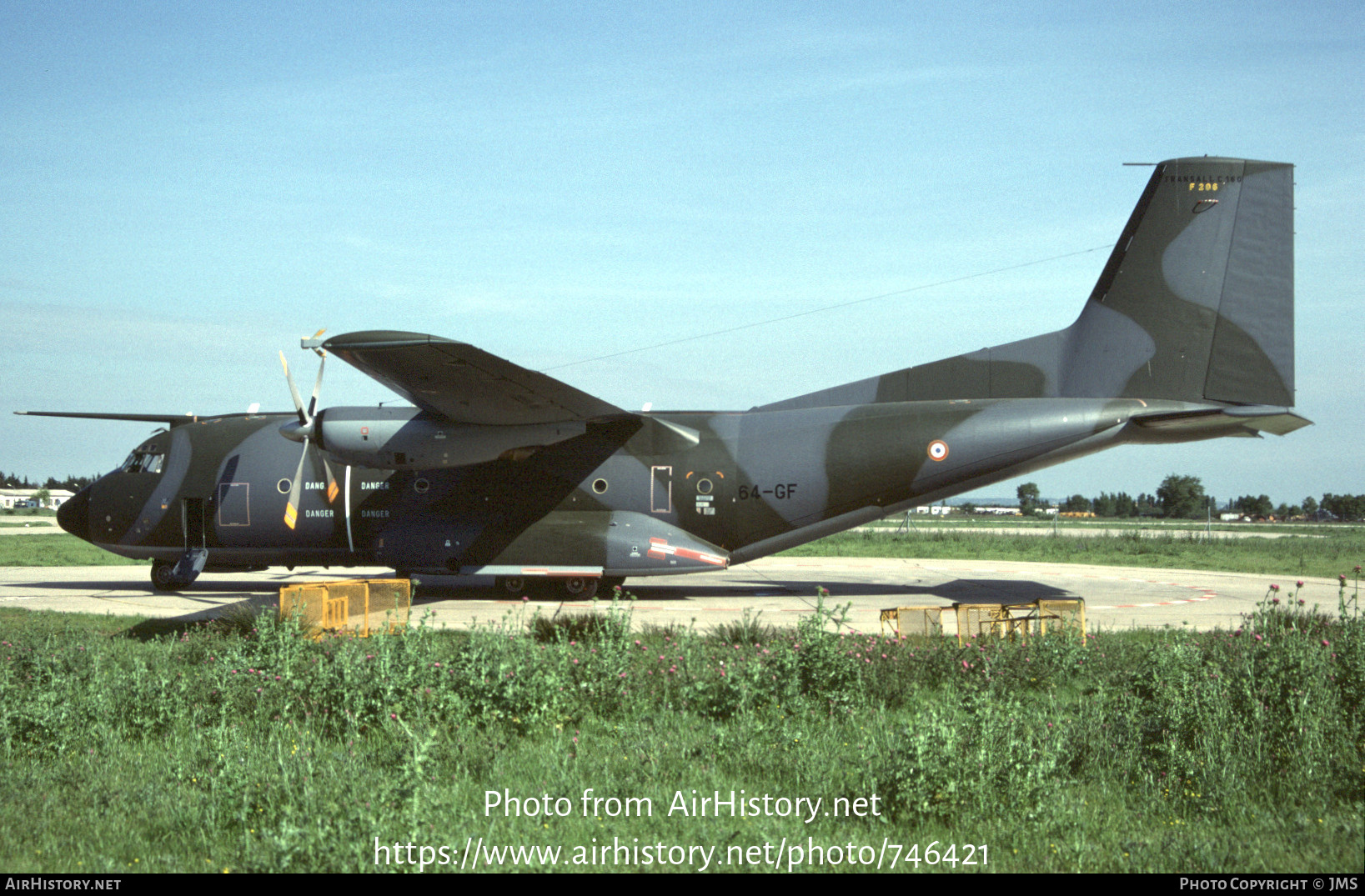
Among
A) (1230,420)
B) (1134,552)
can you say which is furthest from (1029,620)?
(1134,552)

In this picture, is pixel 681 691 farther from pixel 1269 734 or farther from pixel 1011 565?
pixel 1011 565

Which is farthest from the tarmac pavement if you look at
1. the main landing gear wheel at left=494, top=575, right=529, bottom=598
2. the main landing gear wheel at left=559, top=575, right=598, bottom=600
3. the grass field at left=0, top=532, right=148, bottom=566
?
the grass field at left=0, top=532, right=148, bottom=566

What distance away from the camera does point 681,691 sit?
929 cm

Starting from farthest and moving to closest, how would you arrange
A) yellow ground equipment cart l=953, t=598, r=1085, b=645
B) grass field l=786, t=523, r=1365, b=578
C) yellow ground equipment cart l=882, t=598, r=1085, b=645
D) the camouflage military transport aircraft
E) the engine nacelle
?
1. grass field l=786, t=523, r=1365, b=578
2. the engine nacelle
3. the camouflage military transport aircraft
4. yellow ground equipment cart l=882, t=598, r=1085, b=645
5. yellow ground equipment cart l=953, t=598, r=1085, b=645

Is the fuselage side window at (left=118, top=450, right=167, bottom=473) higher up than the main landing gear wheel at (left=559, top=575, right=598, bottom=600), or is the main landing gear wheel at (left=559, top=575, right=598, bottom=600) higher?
the fuselage side window at (left=118, top=450, right=167, bottom=473)

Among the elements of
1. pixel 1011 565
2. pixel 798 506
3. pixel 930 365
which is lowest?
pixel 1011 565

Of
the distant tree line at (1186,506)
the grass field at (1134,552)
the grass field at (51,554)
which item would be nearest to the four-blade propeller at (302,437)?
the grass field at (51,554)

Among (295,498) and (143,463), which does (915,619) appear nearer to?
(295,498)

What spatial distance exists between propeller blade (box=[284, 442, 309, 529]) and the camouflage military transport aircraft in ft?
0.18

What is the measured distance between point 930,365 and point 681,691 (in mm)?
12465

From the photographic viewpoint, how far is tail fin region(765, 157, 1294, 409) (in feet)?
58.4

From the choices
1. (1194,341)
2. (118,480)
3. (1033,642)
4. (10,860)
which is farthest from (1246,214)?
(118,480)

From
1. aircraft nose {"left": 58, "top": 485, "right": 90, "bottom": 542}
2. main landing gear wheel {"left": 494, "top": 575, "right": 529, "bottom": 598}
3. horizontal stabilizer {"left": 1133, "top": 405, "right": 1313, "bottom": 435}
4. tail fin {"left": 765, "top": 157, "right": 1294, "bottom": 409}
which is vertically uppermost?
tail fin {"left": 765, "top": 157, "right": 1294, "bottom": 409}

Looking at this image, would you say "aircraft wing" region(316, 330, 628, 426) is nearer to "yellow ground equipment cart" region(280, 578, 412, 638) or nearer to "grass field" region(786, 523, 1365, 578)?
"yellow ground equipment cart" region(280, 578, 412, 638)
